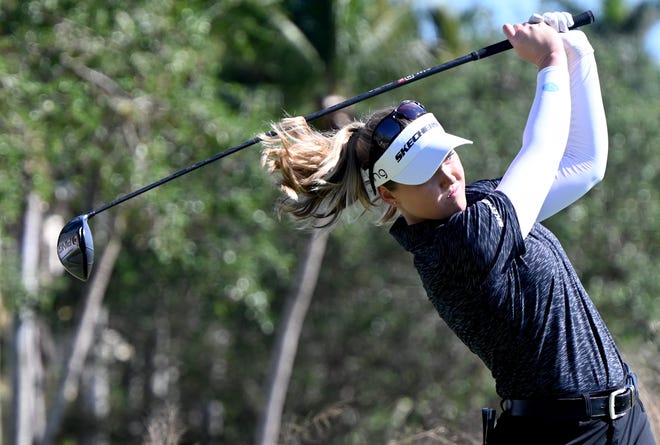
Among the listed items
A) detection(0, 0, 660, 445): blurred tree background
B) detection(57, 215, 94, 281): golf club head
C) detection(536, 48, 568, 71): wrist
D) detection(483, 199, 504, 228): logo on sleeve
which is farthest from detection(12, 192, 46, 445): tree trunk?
detection(483, 199, 504, 228): logo on sleeve

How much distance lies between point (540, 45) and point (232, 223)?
15632mm

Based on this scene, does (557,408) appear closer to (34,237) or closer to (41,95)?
(41,95)

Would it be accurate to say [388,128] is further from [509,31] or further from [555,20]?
[555,20]

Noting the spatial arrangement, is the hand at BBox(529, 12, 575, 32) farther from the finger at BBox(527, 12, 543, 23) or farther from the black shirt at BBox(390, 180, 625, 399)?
the black shirt at BBox(390, 180, 625, 399)

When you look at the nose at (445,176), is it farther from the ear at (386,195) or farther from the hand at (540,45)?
the hand at (540,45)

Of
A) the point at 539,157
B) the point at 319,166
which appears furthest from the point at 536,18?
the point at 319,166

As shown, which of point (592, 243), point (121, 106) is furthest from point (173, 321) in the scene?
point (121, 106)

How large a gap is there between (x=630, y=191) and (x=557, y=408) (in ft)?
64.6

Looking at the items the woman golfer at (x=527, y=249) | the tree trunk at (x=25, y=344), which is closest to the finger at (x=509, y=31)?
the woman golfer at (x=527, y=249)

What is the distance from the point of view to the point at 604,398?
311cm

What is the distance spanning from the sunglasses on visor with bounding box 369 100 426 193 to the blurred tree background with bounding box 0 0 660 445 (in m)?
2.54

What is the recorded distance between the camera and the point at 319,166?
3422 mm

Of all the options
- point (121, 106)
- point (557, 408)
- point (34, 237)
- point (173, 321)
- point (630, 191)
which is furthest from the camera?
point (173, 321)

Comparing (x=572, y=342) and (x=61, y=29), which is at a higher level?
(x=61, y=29)
